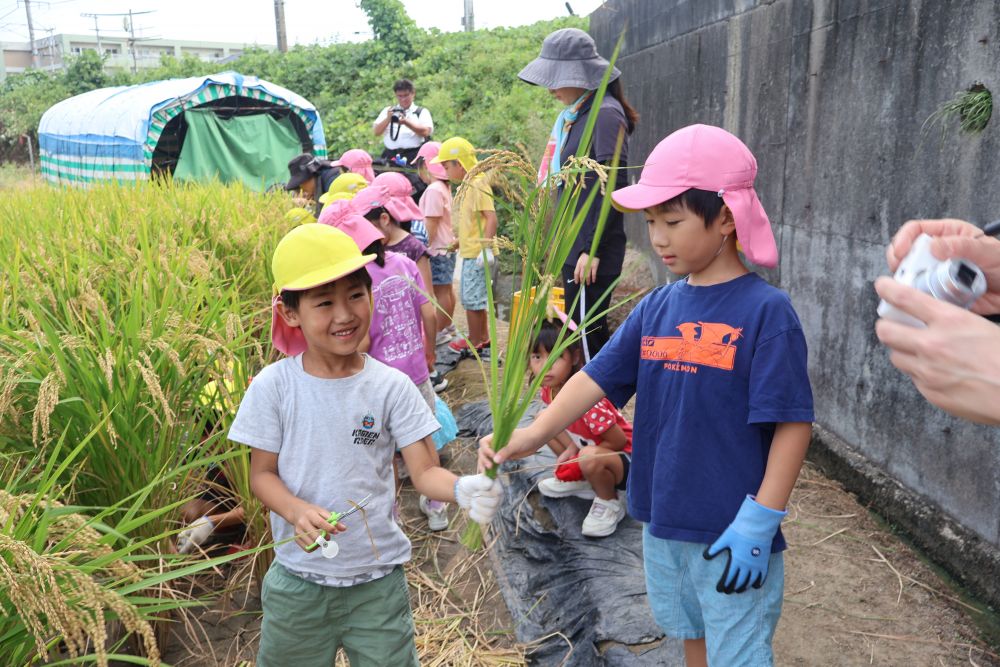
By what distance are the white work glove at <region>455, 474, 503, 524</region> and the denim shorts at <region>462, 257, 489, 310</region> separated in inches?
Answer: 168

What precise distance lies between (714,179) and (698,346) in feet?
1.31

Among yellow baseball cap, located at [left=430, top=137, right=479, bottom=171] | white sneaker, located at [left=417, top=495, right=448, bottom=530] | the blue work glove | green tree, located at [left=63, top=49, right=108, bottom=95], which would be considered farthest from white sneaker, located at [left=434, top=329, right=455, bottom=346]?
green tree, located at [left=63, top=49, right=108, bottom=95]

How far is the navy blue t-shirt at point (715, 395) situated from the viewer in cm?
189

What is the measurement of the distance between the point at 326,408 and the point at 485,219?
3691 millimetres

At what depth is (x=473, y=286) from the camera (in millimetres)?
6250

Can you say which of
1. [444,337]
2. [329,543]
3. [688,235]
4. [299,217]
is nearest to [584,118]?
[688,235]

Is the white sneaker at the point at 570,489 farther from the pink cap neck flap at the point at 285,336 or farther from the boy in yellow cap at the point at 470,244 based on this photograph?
the boy in yellow cap at the point at 470,244

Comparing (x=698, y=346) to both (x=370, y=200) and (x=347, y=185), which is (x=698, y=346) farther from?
(x=347, y=185)

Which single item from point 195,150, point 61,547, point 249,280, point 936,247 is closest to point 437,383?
point 249,280

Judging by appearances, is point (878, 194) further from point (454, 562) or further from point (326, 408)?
point (326, 408)

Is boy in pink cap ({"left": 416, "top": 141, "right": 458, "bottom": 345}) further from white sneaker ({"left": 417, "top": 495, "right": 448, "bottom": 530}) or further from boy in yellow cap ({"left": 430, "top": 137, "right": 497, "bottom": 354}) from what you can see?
white sneaker ({"left": 417, "top": 495, "right": 448, "bottom": 530})

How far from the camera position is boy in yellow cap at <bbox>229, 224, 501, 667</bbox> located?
205 cm

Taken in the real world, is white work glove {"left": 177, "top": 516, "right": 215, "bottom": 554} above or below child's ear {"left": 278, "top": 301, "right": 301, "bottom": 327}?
below

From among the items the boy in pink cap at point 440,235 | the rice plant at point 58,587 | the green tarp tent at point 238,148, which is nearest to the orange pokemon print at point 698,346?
the rice plant at point 58,587
